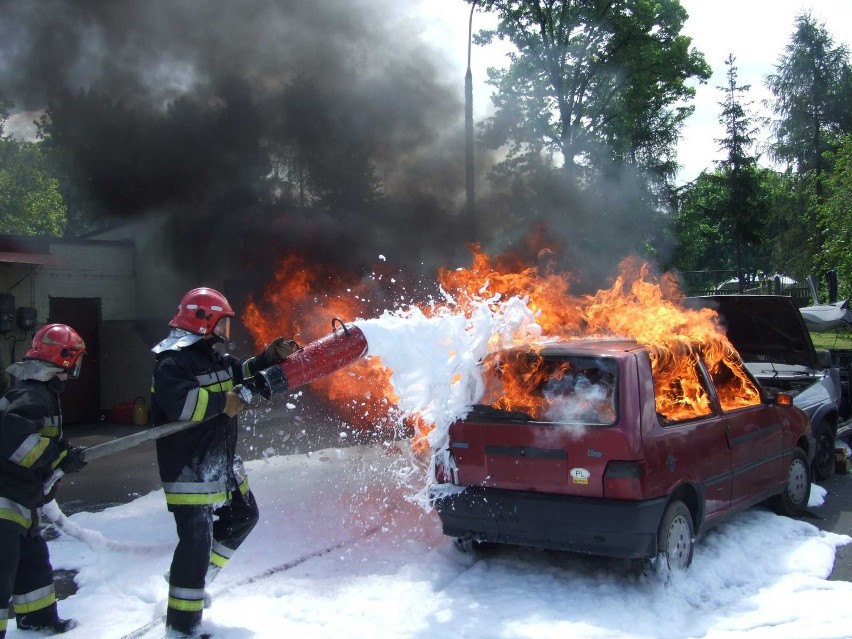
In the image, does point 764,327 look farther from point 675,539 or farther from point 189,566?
point 189,566

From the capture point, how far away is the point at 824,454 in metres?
7.66

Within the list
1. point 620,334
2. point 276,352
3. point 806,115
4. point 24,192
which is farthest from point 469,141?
point 24,192

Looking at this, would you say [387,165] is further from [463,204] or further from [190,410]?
[190,410]

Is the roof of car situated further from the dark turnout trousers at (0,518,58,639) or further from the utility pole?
the utility pole

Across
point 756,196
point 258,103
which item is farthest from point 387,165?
point 756,196

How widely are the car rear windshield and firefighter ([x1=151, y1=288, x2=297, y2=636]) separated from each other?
1.58 meters

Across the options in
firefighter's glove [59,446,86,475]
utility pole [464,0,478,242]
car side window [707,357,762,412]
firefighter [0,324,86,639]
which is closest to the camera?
firefighter [0,324,86,639]

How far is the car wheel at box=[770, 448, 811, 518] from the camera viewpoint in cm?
611

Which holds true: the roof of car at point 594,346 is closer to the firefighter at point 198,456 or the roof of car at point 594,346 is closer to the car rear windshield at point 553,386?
the car rear windshield at point 553,386

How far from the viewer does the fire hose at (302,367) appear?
4.25 metres

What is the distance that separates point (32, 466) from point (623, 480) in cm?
316

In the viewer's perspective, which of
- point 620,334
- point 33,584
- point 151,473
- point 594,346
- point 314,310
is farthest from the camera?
point 314,310

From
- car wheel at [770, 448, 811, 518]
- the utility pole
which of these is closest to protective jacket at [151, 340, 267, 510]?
car wheel at [770, 448, 811, 518]

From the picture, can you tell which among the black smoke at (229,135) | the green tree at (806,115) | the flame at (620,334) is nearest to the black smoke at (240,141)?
the black smoke at (229,135)
